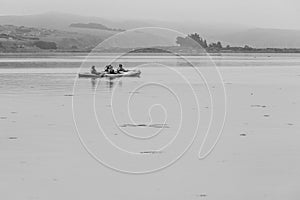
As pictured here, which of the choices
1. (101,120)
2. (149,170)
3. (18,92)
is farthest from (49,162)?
(18,92)

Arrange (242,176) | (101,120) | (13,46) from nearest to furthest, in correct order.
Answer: (242,176) → (101,120) → (13,46)

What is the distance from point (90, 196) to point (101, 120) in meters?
7.34

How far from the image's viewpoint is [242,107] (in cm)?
1961

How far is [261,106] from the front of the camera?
20.0m

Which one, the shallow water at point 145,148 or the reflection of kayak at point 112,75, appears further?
the reflection of kayak at point 112,75

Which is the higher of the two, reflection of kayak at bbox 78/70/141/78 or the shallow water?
the shallow water

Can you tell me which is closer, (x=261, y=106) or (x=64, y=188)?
(x=64, y=188)

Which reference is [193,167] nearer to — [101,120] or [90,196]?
[90,196]

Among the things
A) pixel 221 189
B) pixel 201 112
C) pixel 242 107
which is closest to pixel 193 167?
pixel 221 189

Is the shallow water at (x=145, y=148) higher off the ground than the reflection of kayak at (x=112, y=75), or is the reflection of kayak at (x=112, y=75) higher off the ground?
the shallow water at (x=145, y=148)

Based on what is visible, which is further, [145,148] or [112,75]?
[112,75]

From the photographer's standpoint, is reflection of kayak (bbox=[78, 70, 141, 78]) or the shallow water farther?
reflection of kayak (bbox=[78, 70, 141, 78])

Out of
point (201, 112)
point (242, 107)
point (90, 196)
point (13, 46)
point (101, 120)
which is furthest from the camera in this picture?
point (13, 46)

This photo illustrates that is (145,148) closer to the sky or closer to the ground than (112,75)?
closer to the sky
